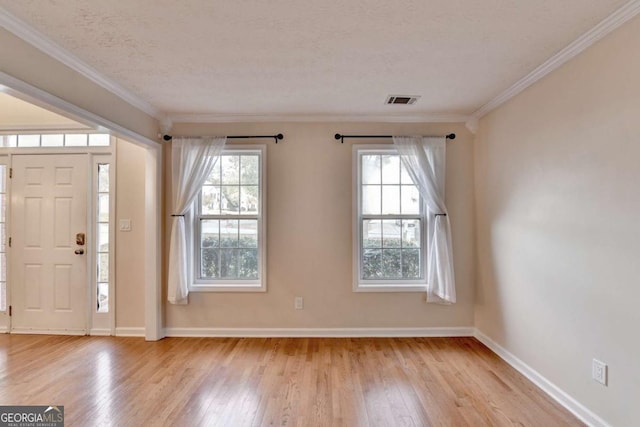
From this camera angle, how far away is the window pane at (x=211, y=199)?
3846mm

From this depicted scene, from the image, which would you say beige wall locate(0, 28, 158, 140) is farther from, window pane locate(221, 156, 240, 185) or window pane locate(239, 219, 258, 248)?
window pane locate(239, 219, 258, 248)

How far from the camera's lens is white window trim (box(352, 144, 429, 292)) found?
12.2 feet

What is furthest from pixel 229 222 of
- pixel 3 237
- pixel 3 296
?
pixel 3 296

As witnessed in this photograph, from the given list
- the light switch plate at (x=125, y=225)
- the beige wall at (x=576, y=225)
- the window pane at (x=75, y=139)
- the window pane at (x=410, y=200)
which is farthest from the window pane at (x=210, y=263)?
the beige wall at (x=576, y=225)

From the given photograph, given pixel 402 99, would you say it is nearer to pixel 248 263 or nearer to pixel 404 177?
pixel 404 177

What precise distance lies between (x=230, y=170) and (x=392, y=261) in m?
2.15

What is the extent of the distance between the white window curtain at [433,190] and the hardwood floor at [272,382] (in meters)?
0.75

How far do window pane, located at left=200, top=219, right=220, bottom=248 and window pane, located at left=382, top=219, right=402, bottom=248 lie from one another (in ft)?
6.32

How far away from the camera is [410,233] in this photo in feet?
12.5

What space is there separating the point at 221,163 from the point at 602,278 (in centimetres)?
355

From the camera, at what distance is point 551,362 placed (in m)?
2.50

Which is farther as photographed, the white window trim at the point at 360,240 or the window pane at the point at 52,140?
the window pane at the point at 52,140

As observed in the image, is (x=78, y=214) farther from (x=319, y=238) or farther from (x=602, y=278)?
(x=602, y=278)

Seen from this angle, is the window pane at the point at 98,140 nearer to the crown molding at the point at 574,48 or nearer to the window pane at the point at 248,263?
the window pane at the point at 248,263
